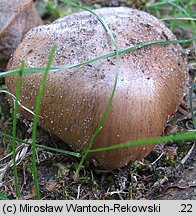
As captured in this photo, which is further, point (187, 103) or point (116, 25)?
point (187, 103)

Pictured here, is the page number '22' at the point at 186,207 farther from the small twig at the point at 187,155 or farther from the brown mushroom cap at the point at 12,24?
the brown mushroom cap at the point at 12,24

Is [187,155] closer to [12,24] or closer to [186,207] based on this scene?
[186,207]

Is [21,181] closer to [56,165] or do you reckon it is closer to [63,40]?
[56,165]

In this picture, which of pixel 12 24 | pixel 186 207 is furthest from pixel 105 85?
pixel 12 24

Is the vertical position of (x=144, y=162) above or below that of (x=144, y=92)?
below

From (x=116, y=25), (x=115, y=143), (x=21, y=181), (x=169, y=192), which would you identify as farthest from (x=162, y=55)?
(x=21, y=181)
